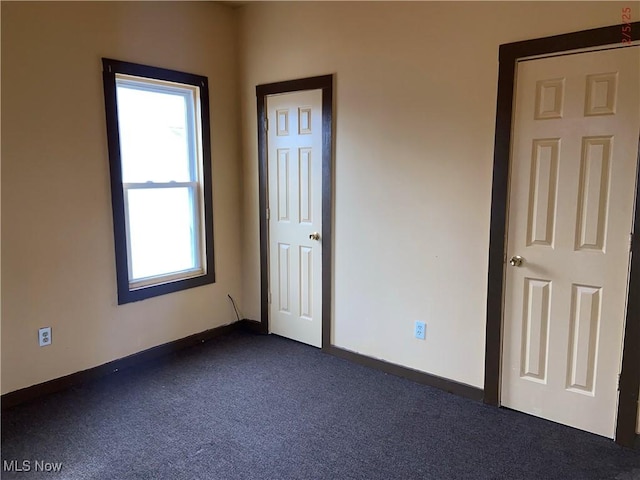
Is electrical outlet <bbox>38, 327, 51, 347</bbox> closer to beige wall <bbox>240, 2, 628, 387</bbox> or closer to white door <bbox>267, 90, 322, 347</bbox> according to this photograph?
white door <bbox>267, 90, 322, 347</bbox>

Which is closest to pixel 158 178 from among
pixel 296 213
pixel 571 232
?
pixel 296 213

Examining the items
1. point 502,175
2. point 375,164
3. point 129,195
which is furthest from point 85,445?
point 502,175

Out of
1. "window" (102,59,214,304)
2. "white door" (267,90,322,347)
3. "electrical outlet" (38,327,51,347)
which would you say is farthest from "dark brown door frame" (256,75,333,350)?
"electrical outlet" (38,327,51,347)

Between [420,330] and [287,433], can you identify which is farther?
[420,330]

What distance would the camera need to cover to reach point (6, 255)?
8.49 feet

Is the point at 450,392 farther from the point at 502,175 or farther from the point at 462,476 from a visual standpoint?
the point at 502,175

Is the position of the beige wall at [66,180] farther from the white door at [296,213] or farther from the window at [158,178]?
the white door at [296,213]

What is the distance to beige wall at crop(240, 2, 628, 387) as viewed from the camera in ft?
8.61

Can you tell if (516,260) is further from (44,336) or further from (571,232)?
(44,336)

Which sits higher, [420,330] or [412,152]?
[412,152]

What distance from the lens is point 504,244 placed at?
262 cm

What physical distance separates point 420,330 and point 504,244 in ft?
2.65

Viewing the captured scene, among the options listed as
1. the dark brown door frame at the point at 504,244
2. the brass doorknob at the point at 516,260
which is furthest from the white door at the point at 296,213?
the brass doorknob at the point at 516,260

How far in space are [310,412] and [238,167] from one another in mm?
2189
